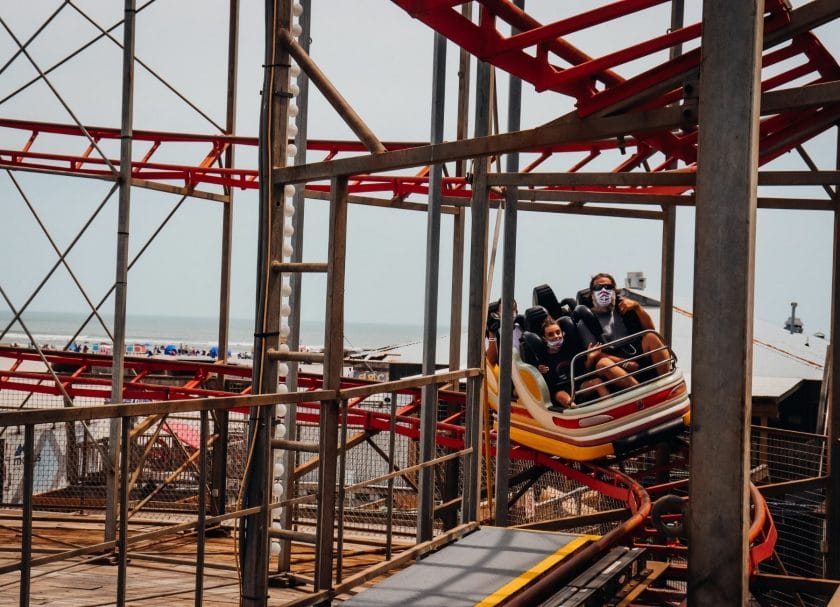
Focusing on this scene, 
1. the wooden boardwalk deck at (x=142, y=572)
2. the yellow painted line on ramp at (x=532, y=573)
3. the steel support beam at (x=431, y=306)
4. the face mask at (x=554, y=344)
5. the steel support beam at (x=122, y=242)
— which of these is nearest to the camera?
the yellow painted line on ramp at (x=532, y=573)

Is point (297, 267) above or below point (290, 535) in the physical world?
above

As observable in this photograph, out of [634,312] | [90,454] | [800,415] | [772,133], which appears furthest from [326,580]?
[800,415]

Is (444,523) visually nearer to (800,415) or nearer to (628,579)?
(628,579)

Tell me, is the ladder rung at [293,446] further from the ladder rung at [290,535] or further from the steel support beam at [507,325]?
the steel support beam at [507,325]

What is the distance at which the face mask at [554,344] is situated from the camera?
10.4 m

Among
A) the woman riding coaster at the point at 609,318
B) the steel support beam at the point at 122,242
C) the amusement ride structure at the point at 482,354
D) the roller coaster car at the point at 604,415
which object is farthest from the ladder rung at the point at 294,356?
the woman riding coaster at the point at 609,318

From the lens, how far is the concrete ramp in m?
5.05

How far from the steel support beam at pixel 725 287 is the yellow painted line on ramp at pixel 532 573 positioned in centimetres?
140

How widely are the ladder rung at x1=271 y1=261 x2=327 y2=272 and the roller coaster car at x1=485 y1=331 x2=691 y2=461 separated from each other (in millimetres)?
4463

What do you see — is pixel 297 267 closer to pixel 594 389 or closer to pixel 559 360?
pixel 594 389

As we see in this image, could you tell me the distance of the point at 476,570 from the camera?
5672mm

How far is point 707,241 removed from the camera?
383cm

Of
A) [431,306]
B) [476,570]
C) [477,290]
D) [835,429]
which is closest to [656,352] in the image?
[835,429]

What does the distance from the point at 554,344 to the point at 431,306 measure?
10.8 feet
